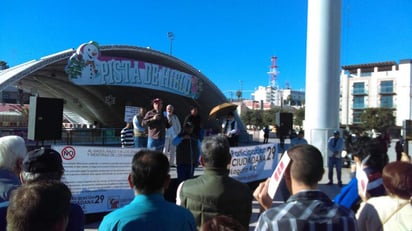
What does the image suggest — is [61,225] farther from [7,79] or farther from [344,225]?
[7,79]

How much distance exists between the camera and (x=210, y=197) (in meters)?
2.64

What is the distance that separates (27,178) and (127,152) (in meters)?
3.72

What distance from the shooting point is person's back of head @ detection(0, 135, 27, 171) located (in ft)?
8.64

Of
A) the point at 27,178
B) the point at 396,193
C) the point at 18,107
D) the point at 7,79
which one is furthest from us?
the point at 18,107

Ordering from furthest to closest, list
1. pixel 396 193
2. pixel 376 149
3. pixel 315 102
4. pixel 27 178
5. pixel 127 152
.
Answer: pixel 315 102, pixel 127 152, pixel 376 149, pixel 396 193, pixel 27 178

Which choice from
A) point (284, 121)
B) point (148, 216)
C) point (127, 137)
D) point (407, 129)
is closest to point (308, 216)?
point (148, 216)

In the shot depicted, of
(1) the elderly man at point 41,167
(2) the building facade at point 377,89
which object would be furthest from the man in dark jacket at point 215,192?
(2) the building facade at point 377,89

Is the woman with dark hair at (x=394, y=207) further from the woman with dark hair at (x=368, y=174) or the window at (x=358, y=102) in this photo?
the window at (x=358, y=102)

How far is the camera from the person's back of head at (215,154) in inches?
111

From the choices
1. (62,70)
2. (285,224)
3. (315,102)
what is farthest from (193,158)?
(62,70)

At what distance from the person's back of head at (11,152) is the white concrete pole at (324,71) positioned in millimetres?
12251

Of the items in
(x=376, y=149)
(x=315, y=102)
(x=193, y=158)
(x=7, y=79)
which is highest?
(x=7, y=79)

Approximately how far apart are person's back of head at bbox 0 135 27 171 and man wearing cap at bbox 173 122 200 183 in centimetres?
394

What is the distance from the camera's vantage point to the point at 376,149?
346 cm
